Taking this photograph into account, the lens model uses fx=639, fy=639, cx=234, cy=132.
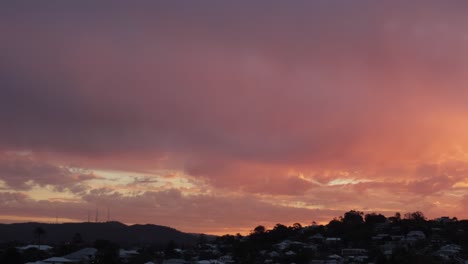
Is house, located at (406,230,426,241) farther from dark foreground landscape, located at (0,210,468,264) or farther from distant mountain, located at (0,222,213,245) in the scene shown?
distant mountain, located at (0,222,213,245)

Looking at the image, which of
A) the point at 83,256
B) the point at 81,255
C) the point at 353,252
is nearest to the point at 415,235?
the point at 353,252

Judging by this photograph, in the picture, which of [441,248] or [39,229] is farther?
[39,229]

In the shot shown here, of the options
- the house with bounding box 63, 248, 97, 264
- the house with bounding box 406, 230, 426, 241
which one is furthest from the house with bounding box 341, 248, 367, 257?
the house with bounding box 63, 248, 97, 264

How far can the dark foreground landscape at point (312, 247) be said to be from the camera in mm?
70806

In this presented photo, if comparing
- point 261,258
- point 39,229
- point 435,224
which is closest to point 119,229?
point 39,229

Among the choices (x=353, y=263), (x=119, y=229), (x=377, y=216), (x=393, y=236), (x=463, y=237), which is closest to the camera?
(x=353, y=263)

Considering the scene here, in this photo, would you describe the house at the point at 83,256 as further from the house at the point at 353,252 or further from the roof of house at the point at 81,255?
the house at the point at 353,252

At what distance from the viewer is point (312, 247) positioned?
87375 mm

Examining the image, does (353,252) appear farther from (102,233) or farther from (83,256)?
(102,233)

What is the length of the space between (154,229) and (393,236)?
98087mm

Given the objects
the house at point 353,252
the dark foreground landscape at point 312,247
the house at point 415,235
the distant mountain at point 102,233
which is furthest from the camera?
the distant mountain at point 102,233

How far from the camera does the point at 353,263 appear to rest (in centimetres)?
6575

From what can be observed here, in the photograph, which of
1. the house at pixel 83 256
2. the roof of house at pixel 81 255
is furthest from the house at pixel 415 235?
the roof of house at pixel 81 255

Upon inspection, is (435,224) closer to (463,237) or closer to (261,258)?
(463,237)
